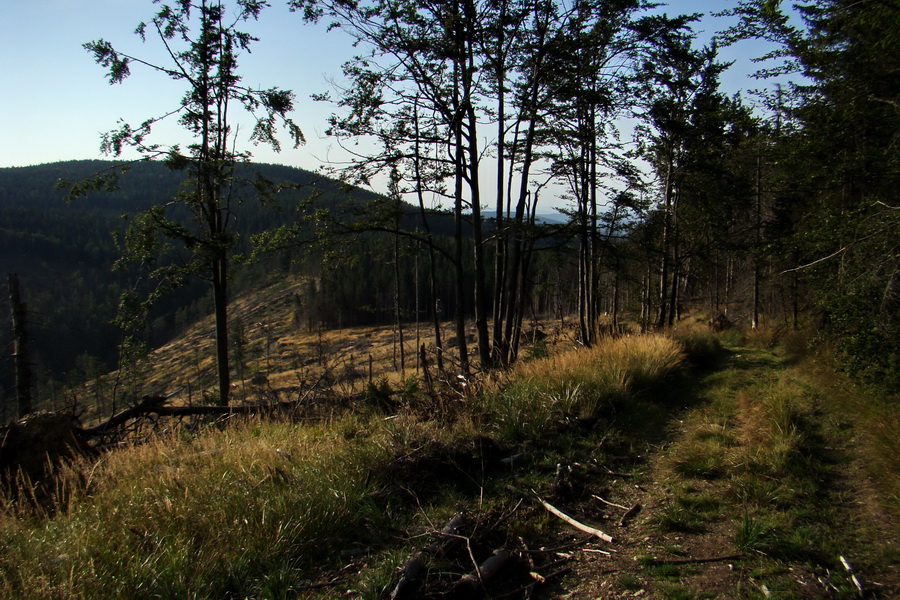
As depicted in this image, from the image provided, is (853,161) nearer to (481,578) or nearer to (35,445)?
(481,578)

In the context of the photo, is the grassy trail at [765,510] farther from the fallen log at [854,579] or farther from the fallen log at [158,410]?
the fallen log at [158,410]

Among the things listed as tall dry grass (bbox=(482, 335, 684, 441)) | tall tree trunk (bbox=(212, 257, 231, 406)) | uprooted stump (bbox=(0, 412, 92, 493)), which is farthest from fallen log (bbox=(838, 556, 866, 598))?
tall tree trunk (bbox=(212, 257, 231, 406))

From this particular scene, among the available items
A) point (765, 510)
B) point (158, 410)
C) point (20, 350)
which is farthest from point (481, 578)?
point (20, 350)

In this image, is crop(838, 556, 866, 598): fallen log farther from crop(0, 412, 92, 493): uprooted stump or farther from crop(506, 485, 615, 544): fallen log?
crop(0, 412, 92, 493): uprooted stump

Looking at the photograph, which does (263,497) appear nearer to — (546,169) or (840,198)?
(546,169)

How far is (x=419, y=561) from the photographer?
2.95 meters

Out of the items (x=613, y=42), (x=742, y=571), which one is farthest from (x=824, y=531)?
(x=613, y=42)

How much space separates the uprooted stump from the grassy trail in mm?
5764

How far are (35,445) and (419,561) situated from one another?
5103 millimetres

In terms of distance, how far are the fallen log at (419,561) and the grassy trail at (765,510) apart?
847mm

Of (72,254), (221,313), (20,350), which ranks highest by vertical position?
(72,254)

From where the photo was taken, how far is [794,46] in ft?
26.2

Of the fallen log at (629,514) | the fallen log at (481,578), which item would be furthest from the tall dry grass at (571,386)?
the fallen log at (481,578)

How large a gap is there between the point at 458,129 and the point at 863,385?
8144mm
